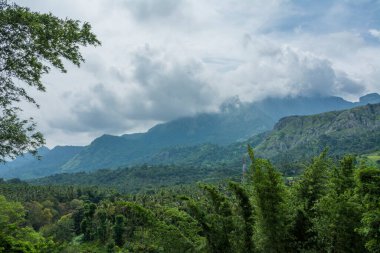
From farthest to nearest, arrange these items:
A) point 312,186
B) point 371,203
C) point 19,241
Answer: point 312,186 → point 19,241 → point 371,203

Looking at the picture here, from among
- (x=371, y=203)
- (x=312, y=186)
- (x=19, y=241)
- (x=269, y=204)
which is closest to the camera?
(x=371, y=203)

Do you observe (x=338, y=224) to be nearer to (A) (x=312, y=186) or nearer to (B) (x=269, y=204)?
(B) (x=269, y=204)

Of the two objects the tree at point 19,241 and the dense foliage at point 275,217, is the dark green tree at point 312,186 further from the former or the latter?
the tree at point 19,241

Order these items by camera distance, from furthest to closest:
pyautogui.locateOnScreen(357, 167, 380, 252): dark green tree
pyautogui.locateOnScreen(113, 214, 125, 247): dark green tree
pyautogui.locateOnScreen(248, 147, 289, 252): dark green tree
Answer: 1. pyautogui.locateOnScreen(113, 214, 125, 247): dark green tree
2. pyautogui.locateOnScreen(248, 147, 289, 252): dark green tree
3. pyautogui.locateOnScreen(357, 167, 380, 252): dark green tree

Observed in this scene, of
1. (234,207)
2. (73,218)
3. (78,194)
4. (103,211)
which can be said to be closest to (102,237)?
(103,211)

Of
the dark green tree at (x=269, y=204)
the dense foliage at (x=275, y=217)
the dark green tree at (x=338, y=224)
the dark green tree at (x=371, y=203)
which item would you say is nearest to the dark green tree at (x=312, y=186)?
A: the dense foliage at (x=275, y=217)

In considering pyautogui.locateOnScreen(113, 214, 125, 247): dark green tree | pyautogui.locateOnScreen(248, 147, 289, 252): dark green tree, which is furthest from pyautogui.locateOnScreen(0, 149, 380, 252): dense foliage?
pyautogui.locateOnScreen(113, 214, 125, 247): dark green tree

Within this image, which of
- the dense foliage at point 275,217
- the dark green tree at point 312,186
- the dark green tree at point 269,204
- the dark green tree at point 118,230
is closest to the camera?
the dense foliage at point 275,217

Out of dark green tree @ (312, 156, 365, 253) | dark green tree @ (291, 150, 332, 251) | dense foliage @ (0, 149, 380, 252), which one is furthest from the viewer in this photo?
dark green tree @ (291, 150, 332, 251)

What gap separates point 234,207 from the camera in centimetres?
1883

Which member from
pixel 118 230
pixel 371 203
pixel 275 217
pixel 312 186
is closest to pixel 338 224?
pixel 275 217

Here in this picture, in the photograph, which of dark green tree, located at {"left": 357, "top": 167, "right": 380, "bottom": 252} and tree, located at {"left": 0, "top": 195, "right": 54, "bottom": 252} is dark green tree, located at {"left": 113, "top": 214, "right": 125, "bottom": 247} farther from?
dark green tree, located at {"left": 357, "top": 167, "right": 380, "bottom": 252}

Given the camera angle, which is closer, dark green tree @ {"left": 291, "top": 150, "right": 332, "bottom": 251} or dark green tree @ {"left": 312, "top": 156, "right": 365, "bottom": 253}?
dark green tree @ {"left": 312, "top": 156, "right": 365, "bottom": 253}

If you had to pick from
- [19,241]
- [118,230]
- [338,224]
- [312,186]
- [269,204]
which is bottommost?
[118,230]
